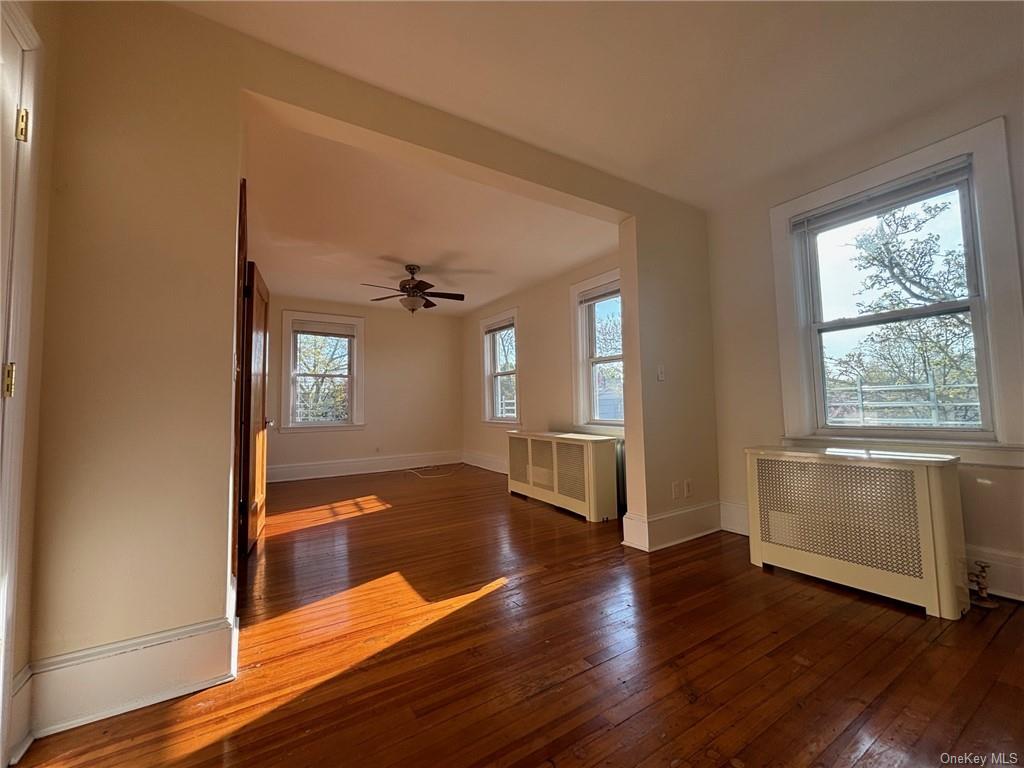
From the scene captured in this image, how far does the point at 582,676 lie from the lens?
145 cm

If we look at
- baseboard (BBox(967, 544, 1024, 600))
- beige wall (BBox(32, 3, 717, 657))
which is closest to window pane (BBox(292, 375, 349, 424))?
beige wall (BBox(32, 3, 717, 657))

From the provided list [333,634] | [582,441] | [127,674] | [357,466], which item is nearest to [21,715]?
[127,674]

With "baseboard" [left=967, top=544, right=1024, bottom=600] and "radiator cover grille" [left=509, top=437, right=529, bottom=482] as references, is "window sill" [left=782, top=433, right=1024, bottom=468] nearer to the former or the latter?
"baseboard" [left=967, top=544, right=1024, bottom=600]

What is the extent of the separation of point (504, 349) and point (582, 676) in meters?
4.86

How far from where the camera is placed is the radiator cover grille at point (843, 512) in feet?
6.21

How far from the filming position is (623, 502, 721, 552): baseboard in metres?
2.71

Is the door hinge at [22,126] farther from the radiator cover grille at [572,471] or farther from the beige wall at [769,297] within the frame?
the beige wall at [769,297]

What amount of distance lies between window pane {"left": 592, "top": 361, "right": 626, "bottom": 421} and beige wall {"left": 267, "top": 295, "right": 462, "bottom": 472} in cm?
307

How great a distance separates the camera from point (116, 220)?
139 cm

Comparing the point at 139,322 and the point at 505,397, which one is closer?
the point at 139,322

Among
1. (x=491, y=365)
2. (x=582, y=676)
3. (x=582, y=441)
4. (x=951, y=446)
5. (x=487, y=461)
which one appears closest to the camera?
(x=582, y=676)

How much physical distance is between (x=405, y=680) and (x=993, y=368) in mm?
3005

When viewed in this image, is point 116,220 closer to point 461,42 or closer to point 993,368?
point 461,42

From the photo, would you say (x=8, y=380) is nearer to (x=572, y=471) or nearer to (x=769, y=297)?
(x=572, y=471)
